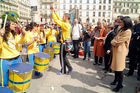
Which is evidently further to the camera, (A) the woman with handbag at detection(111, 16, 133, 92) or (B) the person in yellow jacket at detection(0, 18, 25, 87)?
(A) the woman with handbag at detection(111, 16, 133, 92)

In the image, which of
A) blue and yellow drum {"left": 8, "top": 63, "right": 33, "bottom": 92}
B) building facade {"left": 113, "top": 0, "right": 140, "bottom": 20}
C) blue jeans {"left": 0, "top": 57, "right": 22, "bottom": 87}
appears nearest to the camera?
blue and yellow drum {"left": 8, "top": 63, "right": 33, "bottom": 92}

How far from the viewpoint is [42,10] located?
67312 millimetres

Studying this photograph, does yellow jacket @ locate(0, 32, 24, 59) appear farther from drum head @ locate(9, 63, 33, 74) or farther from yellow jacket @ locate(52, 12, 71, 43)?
yellow jacket @ locate(52, 12, 71, 43)

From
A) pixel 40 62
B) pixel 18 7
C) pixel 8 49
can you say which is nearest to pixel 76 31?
pixel 40 62

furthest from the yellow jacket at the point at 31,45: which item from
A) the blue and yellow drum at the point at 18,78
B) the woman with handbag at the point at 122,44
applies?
the woman with handbag at the point at 122,44

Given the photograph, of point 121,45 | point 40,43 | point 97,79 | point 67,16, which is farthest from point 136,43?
point 40,43

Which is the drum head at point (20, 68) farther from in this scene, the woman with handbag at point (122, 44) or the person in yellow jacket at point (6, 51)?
the woman with handbag at point (122, 44)

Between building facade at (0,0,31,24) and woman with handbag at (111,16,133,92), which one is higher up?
building facade at (0,0,31,24)

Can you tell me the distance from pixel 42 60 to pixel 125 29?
246cm

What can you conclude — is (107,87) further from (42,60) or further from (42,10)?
(42,10)

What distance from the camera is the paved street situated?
3621 mm

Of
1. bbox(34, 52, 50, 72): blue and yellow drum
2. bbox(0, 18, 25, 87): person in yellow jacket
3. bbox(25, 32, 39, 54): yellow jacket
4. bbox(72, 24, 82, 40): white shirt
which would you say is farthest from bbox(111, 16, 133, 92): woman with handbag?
bbox(72, 24, 82, 40): white shirt

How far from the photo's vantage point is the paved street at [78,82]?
11.9 feet

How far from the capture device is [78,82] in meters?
4.12
